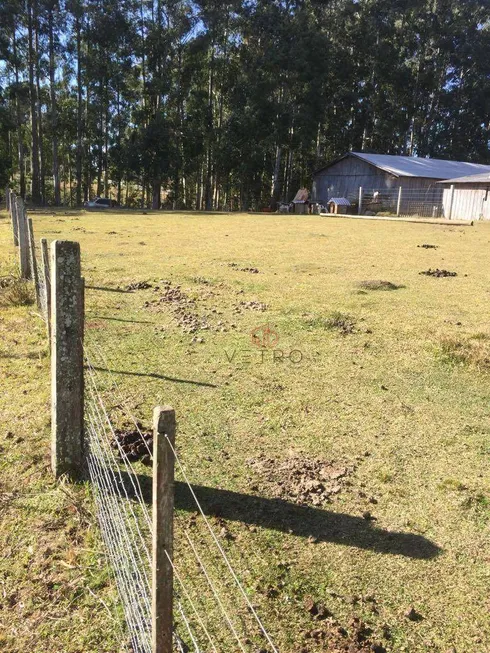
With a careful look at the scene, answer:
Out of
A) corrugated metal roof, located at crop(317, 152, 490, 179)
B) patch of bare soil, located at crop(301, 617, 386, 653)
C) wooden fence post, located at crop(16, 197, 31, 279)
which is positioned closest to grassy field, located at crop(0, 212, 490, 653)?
patch of bare soil, located at crop(301, 617, 386, 653)

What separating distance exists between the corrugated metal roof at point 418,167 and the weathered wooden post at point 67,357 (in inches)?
1645

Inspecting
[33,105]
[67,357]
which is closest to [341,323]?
[67,357]

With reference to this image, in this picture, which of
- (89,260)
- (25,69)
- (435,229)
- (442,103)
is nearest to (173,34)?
(25,69)

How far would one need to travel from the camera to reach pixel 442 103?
61.7m

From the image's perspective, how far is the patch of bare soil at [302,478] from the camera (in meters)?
3.96

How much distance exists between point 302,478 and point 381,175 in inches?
1705

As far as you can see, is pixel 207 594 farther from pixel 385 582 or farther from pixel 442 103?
pixel 442 103

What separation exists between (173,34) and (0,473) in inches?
1850

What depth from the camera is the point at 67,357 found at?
3.72 m

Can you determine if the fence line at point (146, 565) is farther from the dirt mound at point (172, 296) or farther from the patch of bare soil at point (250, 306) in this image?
the dirt mound at point (172, 296)

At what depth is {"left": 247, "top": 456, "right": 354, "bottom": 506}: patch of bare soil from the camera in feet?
13.0

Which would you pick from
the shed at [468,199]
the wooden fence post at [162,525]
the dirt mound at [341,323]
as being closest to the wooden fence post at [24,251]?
the dirt mound at [341,323]

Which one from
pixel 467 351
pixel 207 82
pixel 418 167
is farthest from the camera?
pixel 207 82

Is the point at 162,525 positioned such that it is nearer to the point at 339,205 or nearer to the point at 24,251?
the point at 24,251
